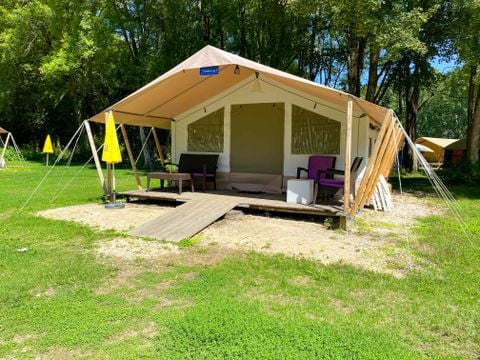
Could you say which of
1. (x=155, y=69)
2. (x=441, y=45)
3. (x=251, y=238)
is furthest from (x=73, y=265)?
(x=155, y=69)

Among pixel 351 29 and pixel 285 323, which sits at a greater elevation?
pixel 351 29

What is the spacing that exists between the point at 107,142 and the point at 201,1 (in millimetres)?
11838

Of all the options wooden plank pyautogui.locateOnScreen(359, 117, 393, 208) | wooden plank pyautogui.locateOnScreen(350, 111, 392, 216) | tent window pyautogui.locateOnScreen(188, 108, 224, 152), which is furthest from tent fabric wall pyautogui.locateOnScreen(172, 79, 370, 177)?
wooden plank pyautogui.locateOnScreen(350, 111, 392, 216)

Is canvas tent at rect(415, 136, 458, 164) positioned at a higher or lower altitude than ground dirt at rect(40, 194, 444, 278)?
higher

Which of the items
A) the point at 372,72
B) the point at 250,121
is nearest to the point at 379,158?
the point at 250,121

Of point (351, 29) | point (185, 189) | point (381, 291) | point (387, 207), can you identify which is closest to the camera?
point (381, 291)

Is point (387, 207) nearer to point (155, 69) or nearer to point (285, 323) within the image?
point (285, 323)

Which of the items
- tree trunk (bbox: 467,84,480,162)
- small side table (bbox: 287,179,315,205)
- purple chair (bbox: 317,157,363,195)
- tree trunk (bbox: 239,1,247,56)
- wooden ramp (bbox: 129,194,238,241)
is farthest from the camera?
tree trunk (bbox: 239,1,247,56)

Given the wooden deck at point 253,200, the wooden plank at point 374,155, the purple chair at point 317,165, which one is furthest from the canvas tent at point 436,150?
the wooden plank at point 374,155

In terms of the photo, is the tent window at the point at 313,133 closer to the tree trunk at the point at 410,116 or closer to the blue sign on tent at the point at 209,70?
the blue sign on tent at the point at 209,70

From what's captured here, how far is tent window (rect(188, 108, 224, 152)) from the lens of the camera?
9094 millimetres

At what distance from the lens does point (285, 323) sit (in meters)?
2.83

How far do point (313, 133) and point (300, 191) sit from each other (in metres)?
1.77

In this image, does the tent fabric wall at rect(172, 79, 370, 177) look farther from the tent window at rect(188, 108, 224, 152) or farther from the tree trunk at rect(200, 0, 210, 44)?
the tree trunk at rect(200, 0, 210, 44)
